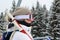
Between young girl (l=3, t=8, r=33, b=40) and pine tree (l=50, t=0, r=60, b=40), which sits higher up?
young girl (l=3, t=8, r=33, b=40)

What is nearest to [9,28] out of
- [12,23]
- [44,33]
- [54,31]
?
[12,23]

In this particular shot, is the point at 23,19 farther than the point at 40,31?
No

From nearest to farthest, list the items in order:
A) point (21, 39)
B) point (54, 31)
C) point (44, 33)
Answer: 1. point (21, 39)
2. point (54, 31)
3. point (44, 33)

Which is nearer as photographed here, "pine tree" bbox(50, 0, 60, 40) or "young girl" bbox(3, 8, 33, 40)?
"young girl" bbox(3, 8, 33, 40)

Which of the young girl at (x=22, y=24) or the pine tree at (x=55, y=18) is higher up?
the young girl at (x=22, y=24)

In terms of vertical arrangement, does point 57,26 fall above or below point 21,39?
below

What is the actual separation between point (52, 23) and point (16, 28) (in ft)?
119

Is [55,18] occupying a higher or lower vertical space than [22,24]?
lower

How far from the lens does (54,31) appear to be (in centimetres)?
3853

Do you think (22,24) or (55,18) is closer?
(22,24)

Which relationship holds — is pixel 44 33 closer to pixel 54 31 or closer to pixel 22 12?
pixel 54 31

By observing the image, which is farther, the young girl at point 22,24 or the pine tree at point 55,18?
the pine tree at point 55,18

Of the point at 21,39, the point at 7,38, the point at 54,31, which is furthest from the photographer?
the point at 54,31

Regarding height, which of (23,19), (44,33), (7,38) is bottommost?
(44,33)
